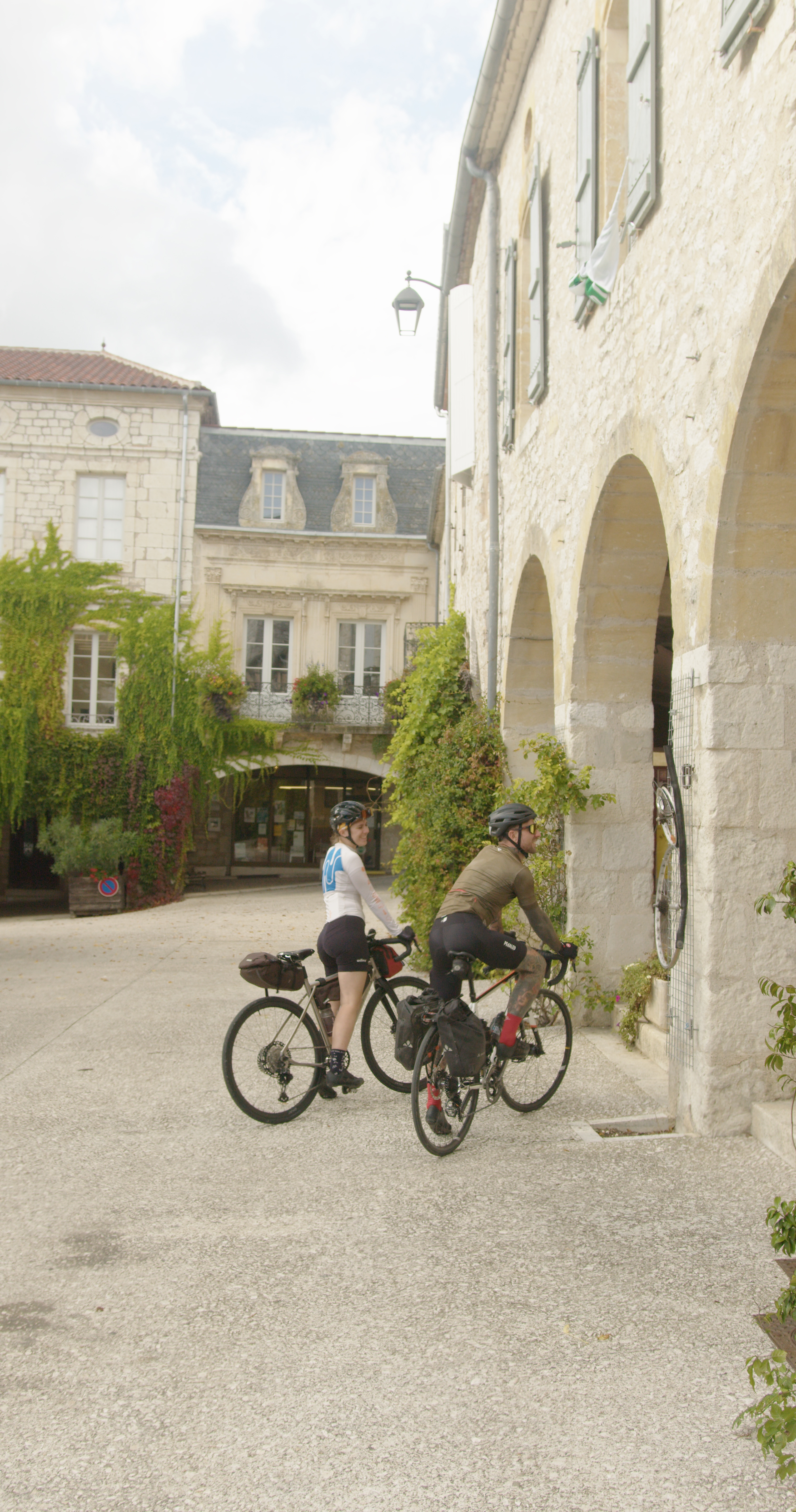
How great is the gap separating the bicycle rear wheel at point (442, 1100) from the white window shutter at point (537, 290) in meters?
5.21

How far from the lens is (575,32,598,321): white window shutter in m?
6.39

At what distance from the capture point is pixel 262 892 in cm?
1981

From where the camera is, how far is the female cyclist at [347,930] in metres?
5.03

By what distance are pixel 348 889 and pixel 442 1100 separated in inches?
42.7

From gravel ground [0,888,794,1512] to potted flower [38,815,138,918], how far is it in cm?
1266

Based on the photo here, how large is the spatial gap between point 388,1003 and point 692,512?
8.59ft

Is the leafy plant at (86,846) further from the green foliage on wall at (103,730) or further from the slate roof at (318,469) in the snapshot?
the slate roof at (318,469)

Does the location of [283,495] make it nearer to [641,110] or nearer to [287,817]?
[287,817]

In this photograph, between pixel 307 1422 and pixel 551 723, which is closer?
pixel 307 1422

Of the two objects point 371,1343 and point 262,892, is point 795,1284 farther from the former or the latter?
point 262,892

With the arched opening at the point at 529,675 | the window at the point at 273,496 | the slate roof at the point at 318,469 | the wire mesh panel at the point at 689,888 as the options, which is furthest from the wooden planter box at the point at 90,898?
the wire mesh panel at the point at 689,888

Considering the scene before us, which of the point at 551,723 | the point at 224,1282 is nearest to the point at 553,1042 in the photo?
the point at 224,1282

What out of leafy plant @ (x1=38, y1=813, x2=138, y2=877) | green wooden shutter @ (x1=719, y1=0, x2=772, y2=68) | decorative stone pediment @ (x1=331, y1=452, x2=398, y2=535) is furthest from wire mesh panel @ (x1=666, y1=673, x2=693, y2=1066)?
decorative stone pediment @ (x1=331, y1=452, x2=398, y2=535)

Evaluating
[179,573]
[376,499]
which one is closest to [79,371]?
[179,573]
